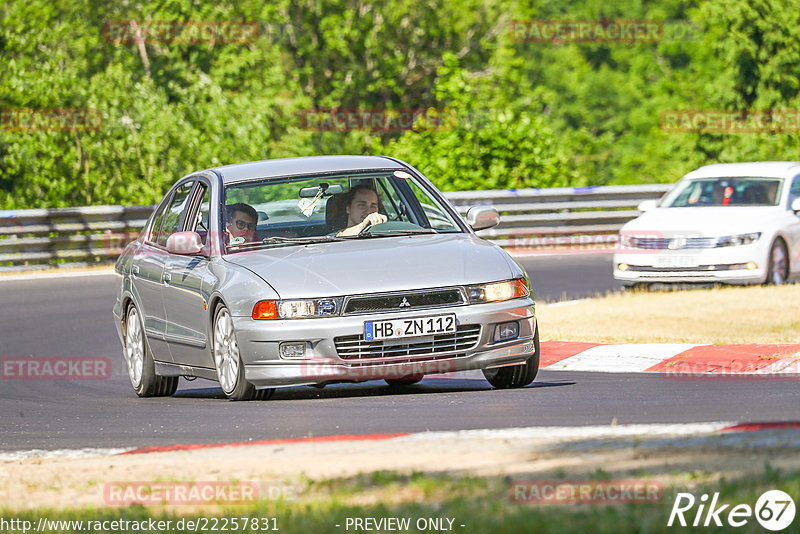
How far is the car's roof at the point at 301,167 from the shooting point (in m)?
10.3

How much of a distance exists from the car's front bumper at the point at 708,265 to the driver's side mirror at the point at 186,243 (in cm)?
912

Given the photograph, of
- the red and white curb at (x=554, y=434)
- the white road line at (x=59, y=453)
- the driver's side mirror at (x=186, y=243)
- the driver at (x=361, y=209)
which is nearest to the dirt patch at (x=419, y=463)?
the red and white curb at (x=554, y=434)

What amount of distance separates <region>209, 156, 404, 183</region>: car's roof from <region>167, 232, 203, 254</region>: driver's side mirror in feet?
1.94

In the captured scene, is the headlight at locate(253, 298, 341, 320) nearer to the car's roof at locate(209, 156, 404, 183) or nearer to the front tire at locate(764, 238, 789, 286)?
the car's roof at locate(209, 156, 404, 183)

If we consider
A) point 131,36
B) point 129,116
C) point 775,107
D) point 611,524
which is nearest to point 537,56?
point 775,107

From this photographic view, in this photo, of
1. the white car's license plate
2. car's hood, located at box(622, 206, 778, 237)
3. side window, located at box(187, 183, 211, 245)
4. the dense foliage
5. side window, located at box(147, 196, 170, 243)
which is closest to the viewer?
the white car's license plate

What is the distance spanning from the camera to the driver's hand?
33.1 feet

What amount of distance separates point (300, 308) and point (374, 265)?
55 centimetres

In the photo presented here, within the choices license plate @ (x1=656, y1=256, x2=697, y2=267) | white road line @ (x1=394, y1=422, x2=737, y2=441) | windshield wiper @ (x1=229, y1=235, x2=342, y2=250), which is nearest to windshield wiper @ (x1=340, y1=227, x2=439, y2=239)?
windshield wiper @ (x1=229, y1=235, x2=342, y2=250)

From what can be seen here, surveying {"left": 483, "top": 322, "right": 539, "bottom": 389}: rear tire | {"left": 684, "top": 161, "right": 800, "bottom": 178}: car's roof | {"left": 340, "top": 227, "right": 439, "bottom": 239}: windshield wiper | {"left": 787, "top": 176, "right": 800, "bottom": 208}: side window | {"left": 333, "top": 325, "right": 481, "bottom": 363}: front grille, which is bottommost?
{"left": 787, "top": 176, "right": 800, "bottom": 208}: side window

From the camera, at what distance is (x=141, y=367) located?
36.2ft

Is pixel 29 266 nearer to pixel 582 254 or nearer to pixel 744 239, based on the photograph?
pixel 582 254

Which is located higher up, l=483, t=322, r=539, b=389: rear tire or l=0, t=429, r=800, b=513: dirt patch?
l=0, t=429, r=800, b=513: dirt patch

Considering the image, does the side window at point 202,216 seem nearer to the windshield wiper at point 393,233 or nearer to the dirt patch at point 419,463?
the windshield wiper at point 393,233
